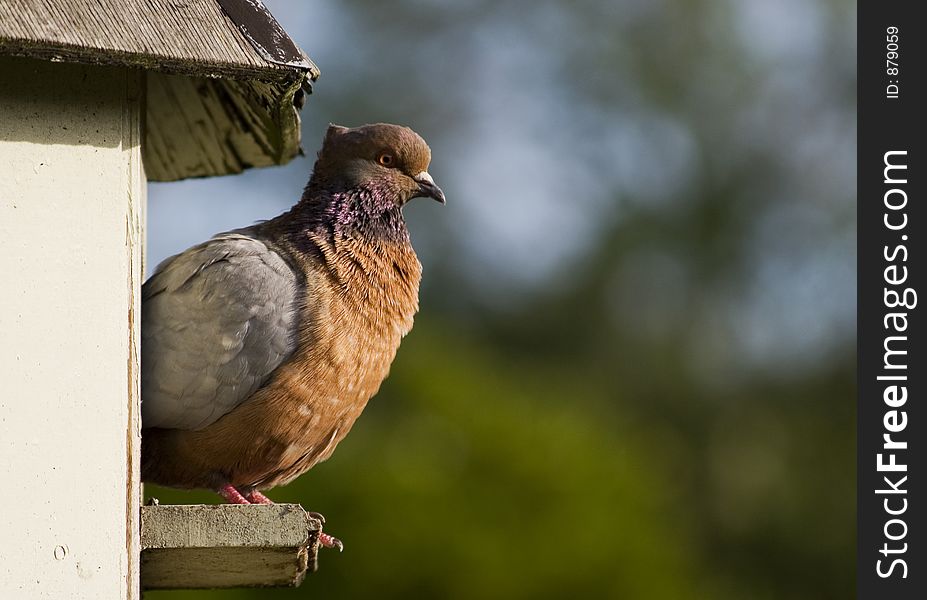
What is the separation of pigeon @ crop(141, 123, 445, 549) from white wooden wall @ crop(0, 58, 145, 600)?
0.33 m

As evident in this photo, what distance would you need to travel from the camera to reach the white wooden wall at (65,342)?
130 inches

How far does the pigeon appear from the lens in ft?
12.7

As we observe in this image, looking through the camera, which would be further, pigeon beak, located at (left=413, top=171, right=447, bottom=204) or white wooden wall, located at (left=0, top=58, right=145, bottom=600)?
pigeon beak, located at (left=413, top=171, right=447, bottom=204)

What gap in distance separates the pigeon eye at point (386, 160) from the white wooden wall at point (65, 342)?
1.29 meters

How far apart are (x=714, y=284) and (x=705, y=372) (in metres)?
1.60

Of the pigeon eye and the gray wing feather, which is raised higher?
the pigeon eye

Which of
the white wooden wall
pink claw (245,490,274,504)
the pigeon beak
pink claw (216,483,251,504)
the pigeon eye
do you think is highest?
the pigeon eye

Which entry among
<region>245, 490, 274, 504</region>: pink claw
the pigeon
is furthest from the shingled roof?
<region>245, 490, 274, 504</region>: pink claw

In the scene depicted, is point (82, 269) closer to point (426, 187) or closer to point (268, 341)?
point (268, 341)

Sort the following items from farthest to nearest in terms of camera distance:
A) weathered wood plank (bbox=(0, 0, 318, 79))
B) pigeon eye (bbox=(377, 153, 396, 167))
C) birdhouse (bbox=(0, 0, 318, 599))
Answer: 1. pigeon eye (bbox=(377, 153, 396, 167))
2. birdhouse (bbox=(0, 0, 318, 599))
3. weathered wood plank (bbox=(0, 0, 318, 79))

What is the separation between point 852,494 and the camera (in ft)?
56.7

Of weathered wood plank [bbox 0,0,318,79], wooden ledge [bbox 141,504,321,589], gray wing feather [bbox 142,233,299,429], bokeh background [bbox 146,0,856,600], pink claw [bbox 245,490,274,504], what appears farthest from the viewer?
bokeh background [bbox 146,0,856,600]

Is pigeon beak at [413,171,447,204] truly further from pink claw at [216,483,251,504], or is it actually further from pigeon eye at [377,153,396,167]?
pink claw at [216,483,251,504]

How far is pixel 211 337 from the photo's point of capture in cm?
386
